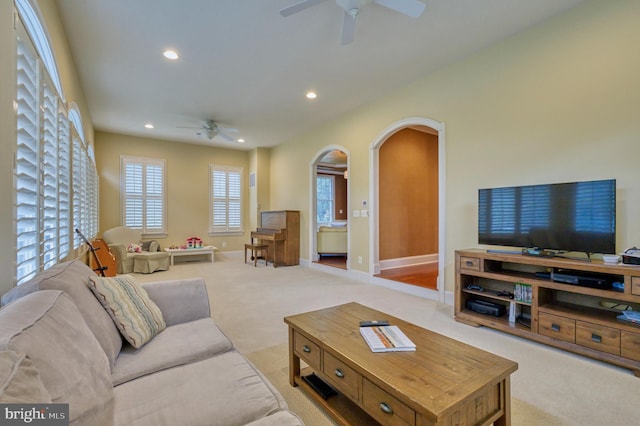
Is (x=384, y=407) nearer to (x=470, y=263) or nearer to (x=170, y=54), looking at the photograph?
(x=470, y=263)

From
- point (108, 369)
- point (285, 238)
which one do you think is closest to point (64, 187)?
point (108, 369)

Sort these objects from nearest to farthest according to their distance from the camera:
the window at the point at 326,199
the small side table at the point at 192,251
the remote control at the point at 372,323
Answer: the remote control at the point at 372,323
the small side table at the point at 192,251
the window at the point at 326,199

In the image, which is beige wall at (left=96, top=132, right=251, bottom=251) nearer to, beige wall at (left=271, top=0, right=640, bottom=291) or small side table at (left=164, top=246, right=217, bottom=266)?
small side table at (left=164, top=246, right=217, bottom=266)

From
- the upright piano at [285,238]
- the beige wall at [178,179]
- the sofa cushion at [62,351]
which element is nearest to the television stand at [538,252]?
the sofa cushion at [62,351]

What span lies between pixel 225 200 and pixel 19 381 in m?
7.80

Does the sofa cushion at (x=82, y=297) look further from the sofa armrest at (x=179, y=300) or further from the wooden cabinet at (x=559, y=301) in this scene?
the wooden cabinet at (x=559, y=301)

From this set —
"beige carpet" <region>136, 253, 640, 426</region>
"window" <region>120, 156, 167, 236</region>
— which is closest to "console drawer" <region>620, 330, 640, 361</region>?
"beige carpet" <region>136, 253, 640, 426</region>

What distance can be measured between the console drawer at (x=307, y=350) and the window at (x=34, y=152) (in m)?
1.56

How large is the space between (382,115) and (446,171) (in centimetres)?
153

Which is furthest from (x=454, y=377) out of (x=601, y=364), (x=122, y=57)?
(x=122, y=57)

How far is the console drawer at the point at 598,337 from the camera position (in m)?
2.20

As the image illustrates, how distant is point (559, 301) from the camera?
2.79m

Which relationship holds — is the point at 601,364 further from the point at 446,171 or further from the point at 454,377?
the point at 446,171

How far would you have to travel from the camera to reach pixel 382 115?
4.73m
